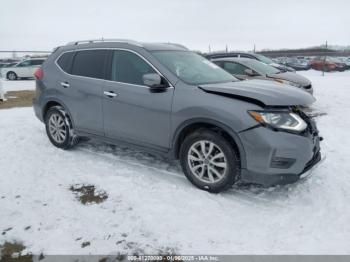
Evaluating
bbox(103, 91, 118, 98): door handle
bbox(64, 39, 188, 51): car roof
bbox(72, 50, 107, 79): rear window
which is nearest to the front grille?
bbox(64, 39, 188, 51): car roof

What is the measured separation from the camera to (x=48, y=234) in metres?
3.36

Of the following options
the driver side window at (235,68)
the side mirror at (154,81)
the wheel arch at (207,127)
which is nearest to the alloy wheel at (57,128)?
the side mirror at (154,81)

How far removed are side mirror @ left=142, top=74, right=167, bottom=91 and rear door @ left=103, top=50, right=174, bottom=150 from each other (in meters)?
0.09

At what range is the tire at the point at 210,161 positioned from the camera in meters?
3.89

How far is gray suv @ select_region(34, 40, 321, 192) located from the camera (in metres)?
3.74

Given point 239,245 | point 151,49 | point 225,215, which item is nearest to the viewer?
point 239,245

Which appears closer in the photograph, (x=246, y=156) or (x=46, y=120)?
(x=246, y=156)

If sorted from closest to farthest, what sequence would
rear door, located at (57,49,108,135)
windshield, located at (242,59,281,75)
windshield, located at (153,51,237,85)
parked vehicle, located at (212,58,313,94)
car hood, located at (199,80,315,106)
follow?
car hood, located at (199,80,315,106) → windshield, located at (153,51,237,85) → rear door, located at (57,49,108,135) → parked vehicle, located at (212,58,313,94) → windshield, located at (242,59,281,75)

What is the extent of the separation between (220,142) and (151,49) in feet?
5.75

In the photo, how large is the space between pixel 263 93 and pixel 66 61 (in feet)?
11.3

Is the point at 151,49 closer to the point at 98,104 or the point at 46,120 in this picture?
the point at 98,104

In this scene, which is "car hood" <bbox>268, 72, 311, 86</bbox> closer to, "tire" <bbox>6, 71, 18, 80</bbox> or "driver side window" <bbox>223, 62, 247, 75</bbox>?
"driver side window" <bbox>223, 62, 247, 75</bbox>

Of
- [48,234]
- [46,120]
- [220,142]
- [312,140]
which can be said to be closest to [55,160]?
[46,120]

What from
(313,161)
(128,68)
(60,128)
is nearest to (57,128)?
(60,128)
